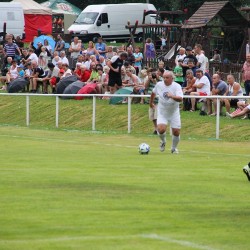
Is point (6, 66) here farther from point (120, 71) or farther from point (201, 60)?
point (201, 60)

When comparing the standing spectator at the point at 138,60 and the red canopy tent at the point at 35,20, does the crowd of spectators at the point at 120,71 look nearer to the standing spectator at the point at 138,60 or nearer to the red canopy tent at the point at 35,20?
the standing spectator at the point at 138,60

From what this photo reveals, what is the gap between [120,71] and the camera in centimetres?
3512

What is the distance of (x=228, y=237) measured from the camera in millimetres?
11320

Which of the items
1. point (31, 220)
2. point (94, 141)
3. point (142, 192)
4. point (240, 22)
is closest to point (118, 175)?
point (142, 192)

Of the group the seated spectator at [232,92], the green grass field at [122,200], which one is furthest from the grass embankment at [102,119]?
the green grass field at [122,200]

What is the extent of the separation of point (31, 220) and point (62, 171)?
619 centimetres

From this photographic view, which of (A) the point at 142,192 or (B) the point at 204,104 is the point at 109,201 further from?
(B) the point at 204,104

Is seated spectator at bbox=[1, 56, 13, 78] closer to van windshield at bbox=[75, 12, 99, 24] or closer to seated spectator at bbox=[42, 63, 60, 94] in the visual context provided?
seated spectator at bbox=[42, 63, 60, 94]

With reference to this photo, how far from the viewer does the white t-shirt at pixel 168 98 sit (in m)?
23.5

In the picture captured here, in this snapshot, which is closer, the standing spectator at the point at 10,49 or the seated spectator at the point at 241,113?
the seated spectator at the point at 241,113

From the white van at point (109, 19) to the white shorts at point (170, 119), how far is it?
40.6 metres

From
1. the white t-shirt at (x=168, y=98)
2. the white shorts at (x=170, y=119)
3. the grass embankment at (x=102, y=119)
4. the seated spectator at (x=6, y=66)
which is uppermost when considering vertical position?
the white t-shirt at (x=168, y=98)

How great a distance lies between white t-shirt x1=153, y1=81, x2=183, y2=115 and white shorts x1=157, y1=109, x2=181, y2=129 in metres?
0.08

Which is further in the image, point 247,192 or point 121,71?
point 121,71
